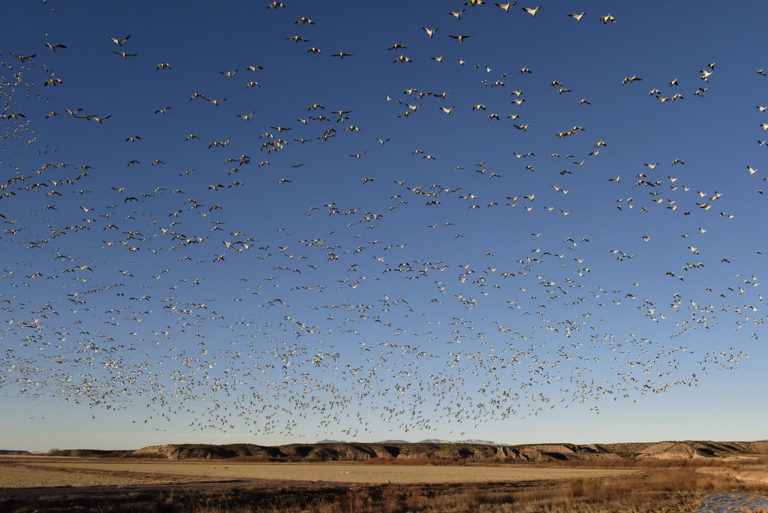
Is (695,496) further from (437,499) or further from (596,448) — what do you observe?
(596,448)

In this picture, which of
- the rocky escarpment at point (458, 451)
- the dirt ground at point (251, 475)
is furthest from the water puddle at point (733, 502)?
the rocky escarpment at point (458, 451)

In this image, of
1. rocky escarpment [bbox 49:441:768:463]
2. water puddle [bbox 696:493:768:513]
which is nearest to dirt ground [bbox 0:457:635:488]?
water puddle [bbox 696:493:768:513]

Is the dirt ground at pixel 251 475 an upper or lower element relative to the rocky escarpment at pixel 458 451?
upper

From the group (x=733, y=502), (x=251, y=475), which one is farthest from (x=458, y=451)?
(x=733, y=502)

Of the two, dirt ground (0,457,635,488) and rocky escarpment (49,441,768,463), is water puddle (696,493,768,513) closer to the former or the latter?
dirt ground (0,457,635,488)

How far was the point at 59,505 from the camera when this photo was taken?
29094 mm

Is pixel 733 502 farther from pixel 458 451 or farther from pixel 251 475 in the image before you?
pixel 458 451

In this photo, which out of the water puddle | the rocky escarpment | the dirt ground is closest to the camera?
the water puddle

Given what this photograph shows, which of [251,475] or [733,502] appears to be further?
[251,475]

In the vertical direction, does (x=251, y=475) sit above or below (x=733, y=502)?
below

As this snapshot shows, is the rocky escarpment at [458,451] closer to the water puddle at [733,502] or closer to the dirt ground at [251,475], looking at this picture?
the dirt ground at [251,475]

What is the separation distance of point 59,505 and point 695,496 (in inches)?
1709

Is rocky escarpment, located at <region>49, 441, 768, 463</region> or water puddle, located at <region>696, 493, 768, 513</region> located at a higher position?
water puddle, located at <region>696, 493, 768, 513</region>

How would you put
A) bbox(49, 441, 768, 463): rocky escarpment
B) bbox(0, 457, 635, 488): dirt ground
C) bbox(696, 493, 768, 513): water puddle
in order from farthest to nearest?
bbox(49, 441, 768, 463): rocky escarpment
bbox(0, 457, 635, 488): dirt ground
bbox(696, 493, 768, 513): water puddle
